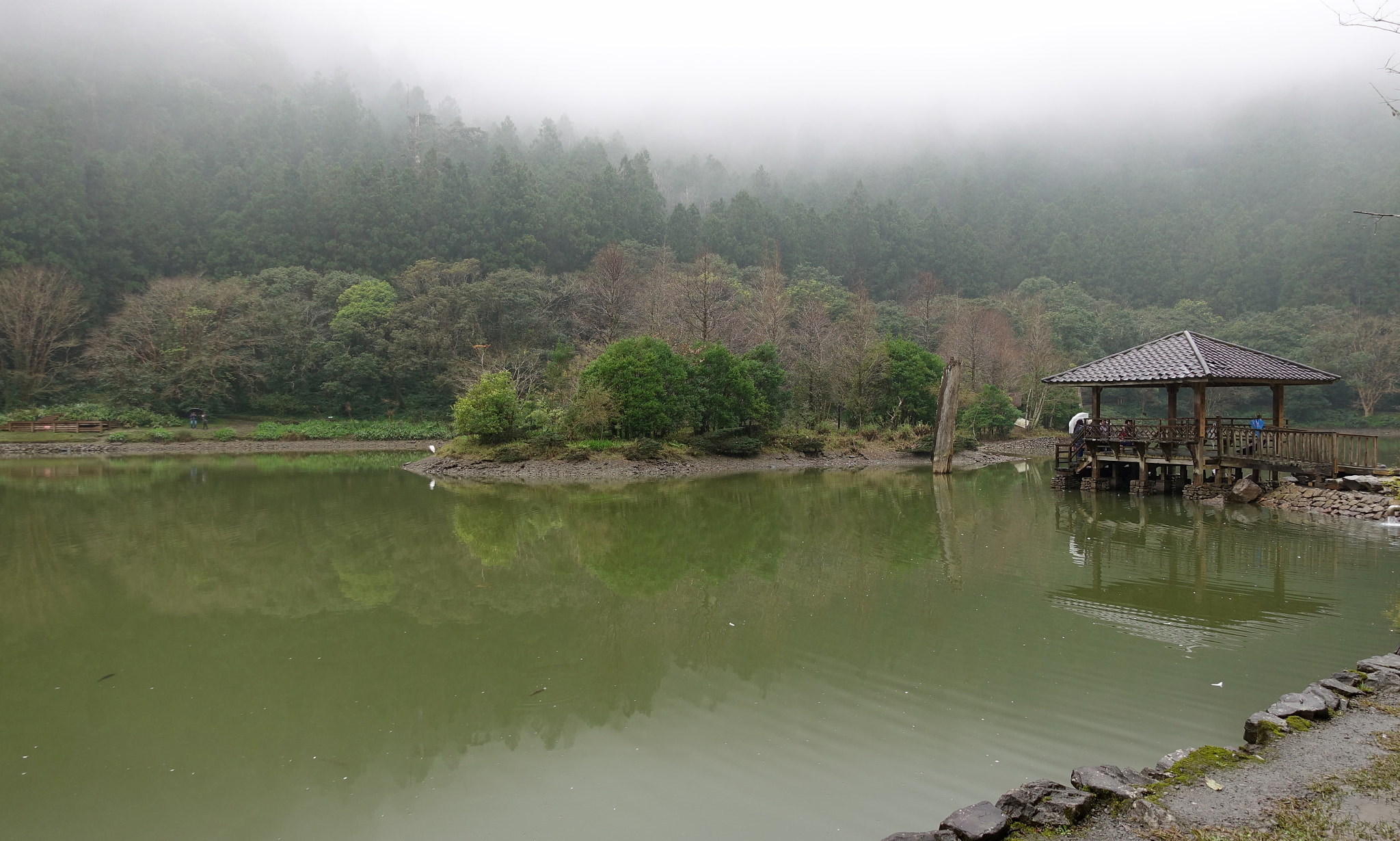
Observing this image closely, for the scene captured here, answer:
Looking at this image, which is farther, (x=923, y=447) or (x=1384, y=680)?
(x=923, y=447)

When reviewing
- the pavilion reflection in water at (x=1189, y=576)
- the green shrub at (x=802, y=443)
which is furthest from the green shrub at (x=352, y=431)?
the pavilion reflection in water at (x=1189, y=576)

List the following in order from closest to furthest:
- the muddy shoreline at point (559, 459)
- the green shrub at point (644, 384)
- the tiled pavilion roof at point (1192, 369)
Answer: the tiled pavilion roof at point (1192, 369)
the muddy shoreline at point (559, 459)
the green shrub at point (644, 384)

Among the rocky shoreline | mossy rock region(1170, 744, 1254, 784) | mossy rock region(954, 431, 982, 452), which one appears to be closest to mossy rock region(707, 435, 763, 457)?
mossy rock region(954, 431, 982, 452)

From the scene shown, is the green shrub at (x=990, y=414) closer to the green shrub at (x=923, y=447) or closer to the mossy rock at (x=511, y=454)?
the green shrub at (x=923, y=447)

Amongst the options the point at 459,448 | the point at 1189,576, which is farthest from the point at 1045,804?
the point at 459,448

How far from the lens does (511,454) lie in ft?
71.3

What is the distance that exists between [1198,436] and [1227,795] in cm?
1430

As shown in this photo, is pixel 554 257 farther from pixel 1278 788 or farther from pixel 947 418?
pixel 1278 788

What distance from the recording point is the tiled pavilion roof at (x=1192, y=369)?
14.7 metres

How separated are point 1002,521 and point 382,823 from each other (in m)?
11.5

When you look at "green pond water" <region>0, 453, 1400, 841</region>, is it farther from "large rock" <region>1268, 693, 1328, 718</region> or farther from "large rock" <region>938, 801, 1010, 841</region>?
"large rock" <region>938, 801, 1010, 841</region>

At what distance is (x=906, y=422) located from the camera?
2806cm

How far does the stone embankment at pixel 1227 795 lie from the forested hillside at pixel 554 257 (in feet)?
67.7

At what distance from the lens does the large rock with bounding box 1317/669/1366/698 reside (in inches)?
180
